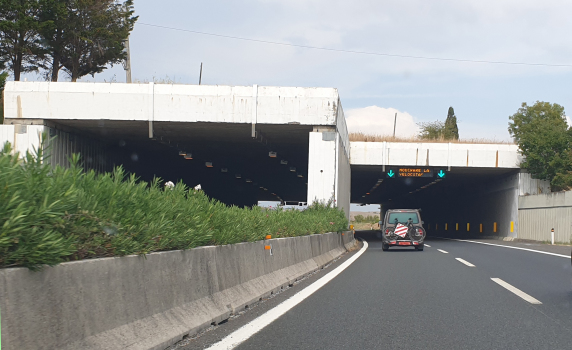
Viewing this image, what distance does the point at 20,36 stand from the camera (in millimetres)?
48781

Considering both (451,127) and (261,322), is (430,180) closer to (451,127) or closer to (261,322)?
(261,322)

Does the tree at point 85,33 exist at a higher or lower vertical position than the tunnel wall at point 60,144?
higher

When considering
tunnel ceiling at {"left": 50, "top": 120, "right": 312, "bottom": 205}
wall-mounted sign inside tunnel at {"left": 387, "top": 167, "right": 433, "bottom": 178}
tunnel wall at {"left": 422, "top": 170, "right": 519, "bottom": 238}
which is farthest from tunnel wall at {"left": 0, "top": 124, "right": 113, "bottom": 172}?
tunnel wall at {"left": 422, "top": 170, "right": 519, "bottom": 238}

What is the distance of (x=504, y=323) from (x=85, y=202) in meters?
5.09

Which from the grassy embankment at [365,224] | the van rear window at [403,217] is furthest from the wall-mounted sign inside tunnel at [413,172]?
the grassy embankment at [365,224]

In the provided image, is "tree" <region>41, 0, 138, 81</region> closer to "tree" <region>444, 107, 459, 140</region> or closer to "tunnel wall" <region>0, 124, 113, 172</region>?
"tunnel wall" <region>0, 124, 113, 172</region>

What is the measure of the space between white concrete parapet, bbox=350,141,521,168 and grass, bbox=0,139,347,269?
29.6 metres

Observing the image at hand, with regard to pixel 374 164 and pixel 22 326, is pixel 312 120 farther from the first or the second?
pixel 22 326

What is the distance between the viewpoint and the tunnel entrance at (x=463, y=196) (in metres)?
40.2

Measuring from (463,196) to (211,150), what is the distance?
30.6m

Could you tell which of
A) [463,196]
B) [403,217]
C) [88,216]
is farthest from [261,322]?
[463,196]

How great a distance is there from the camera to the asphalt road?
611 cm

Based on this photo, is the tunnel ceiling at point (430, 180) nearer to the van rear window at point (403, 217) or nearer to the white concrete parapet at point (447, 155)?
the white concrete parapet at point (447, 155)

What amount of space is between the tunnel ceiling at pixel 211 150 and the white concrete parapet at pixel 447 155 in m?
5.31
